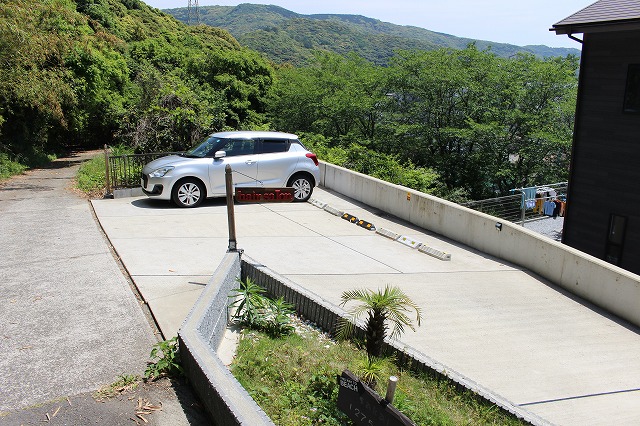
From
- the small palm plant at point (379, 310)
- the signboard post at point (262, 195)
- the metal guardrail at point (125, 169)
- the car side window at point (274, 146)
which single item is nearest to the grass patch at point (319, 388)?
the small palm plant at point (379, 310)

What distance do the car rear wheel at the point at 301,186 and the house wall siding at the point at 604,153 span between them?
7.10 metres

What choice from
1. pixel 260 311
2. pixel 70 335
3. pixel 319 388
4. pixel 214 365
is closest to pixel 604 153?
pixel 260 311

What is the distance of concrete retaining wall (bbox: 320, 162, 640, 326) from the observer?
8.45 metres

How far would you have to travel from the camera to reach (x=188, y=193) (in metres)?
13.4

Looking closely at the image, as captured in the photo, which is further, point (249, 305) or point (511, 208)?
point (511, 208)

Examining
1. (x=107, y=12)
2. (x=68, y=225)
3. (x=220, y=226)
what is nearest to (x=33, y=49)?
(x=68, y=225)

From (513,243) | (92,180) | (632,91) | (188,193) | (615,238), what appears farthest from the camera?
(92,180)

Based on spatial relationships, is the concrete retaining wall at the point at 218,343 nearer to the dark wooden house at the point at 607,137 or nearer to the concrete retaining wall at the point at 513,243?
the concrete retaining wall at the point at 513,243

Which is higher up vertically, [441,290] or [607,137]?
[607,137]

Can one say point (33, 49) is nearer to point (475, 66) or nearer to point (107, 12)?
point (475, 66)

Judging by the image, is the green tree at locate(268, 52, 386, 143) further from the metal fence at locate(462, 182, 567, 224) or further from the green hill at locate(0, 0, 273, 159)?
the metal fence at locate(462, 182, 567, 224)

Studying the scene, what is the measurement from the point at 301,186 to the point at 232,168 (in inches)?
75.3

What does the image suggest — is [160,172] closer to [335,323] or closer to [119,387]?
[335,323]

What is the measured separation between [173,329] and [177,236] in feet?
15.8
